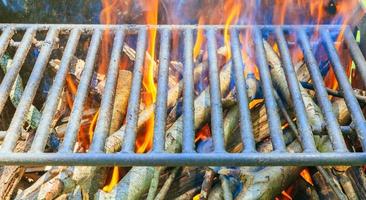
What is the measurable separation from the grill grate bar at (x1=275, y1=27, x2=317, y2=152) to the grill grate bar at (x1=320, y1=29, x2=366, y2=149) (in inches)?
6.9

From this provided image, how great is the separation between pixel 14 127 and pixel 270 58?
1.25 m

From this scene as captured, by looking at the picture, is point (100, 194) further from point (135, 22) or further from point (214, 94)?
point (135, 22)

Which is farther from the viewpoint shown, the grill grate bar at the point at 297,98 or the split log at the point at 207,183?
the split log at the point at 207,183

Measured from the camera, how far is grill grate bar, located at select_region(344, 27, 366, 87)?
2.10 m

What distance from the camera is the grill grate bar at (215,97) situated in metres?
1.74

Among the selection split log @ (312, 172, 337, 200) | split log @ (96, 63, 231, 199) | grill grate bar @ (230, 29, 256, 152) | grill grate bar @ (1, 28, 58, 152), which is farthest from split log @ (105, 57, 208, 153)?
split log @ (312, 172, 337, 200)

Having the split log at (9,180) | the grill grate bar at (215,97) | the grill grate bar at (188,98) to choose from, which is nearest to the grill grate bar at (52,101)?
the split log at (9,180)

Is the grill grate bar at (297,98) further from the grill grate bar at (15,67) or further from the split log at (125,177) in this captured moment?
the grill grate bar at (15,67)

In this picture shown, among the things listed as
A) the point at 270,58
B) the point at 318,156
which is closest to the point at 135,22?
the point at 270,58

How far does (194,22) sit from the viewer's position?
299cm

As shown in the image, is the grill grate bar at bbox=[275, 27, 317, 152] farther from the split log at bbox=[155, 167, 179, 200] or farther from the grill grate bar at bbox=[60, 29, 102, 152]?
the grill grate bar at bbox=[60, 29, 102, 152]

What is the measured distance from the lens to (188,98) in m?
1.96

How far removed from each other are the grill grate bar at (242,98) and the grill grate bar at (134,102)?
39 cm

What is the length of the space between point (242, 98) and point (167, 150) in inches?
14.9
